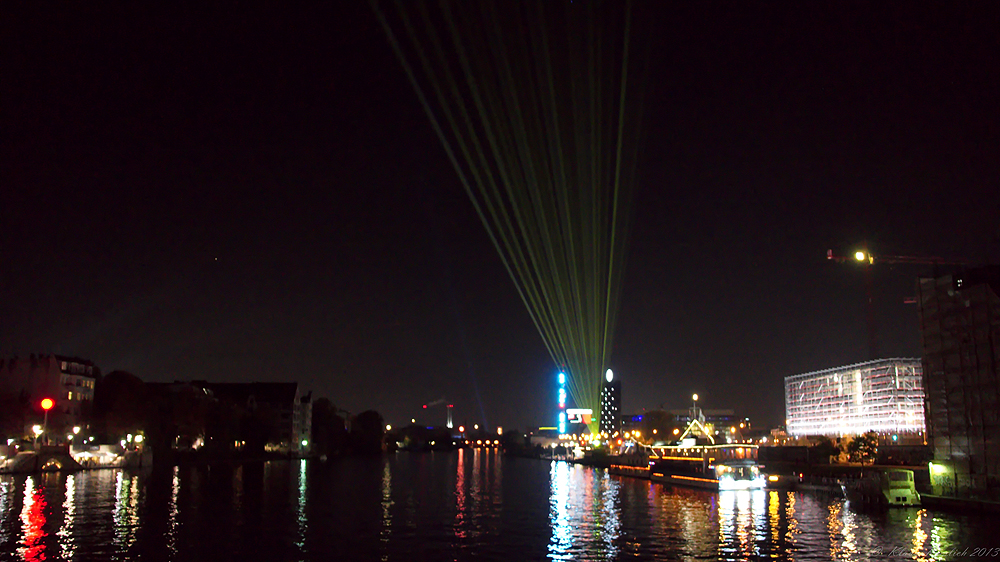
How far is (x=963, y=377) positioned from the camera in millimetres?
44656

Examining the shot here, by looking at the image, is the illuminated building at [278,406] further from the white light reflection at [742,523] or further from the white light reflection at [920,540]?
the white light reflection at [920,540]

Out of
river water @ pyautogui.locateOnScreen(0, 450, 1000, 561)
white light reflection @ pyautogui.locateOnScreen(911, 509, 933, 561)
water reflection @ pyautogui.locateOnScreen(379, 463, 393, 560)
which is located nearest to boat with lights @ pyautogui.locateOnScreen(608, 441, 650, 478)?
river water @ pyautogui.locateOnScreen(0, 450, 1000, 561)

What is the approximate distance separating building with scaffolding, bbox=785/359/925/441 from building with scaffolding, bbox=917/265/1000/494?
64186 millimetres

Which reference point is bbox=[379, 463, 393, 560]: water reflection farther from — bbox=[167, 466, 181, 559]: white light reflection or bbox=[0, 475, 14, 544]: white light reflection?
bbox=[0, 475, 14, 544]: white light reflection

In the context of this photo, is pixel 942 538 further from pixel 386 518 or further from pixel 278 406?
pixel 278 406

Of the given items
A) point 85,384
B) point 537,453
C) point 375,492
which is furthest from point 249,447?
point 537,453

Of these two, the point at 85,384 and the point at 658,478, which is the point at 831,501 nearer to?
the point at 658,478

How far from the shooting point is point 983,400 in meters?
42.9

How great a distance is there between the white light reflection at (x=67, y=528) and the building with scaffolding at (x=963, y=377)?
45.8 m

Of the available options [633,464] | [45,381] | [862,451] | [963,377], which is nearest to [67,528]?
[963,377]

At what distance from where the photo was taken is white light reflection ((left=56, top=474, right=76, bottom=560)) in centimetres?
2703

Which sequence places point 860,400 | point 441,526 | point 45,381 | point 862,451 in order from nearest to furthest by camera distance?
1. point 441,526
2. point 862,451
3. point 45,381
4. point 860,400

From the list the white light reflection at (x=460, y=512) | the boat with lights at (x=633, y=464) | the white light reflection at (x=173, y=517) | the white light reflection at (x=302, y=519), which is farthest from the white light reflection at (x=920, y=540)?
the boat with lights at (x=633, y=464)

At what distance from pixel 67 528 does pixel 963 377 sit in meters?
49.9
